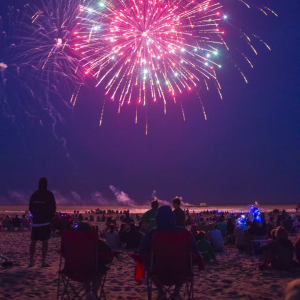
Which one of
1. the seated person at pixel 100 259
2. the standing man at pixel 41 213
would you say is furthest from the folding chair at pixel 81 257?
the standing man at pixel 41 213

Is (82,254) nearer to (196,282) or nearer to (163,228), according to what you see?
(163,228)

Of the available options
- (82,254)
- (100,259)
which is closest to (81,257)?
(82,254)

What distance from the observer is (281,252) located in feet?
18.5

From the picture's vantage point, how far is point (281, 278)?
5.16 m

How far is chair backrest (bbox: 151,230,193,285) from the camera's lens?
131 inches

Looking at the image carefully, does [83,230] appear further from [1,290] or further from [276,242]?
[276,242]

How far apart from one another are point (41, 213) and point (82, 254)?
239cm

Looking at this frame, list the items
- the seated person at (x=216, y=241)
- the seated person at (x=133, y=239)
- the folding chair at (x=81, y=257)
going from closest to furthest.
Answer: the folding chair at (x=81, y=257)
the seated person at (x=216, y=241)
the seated person at (x=133, y=239)

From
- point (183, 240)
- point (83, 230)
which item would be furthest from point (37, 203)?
point (183, 240)

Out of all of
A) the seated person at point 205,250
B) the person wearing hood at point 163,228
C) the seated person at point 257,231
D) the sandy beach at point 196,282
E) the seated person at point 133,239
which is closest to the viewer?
the person wearing hood at point 163,228

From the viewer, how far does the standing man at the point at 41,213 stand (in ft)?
18.5

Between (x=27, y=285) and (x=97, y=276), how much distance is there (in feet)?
4.64

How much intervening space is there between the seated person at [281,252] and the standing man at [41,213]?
13.3 feet

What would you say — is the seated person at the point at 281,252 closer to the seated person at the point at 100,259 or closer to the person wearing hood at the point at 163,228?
the person wearing hood at the point at 163,228
